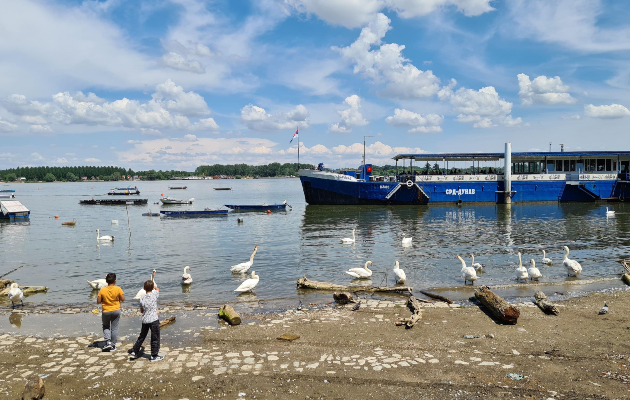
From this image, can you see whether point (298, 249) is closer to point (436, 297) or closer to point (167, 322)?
point (436, 297)

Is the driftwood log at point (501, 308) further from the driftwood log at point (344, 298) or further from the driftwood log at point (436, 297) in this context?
the driftwood log at point (344, 298)

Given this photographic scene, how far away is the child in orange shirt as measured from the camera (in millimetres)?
9680

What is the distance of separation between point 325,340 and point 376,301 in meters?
4.23

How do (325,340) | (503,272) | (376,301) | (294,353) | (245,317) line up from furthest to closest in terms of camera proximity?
(503,272), (376,301), (245,317), (325,340), (294,353)

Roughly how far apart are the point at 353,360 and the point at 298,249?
18637mm

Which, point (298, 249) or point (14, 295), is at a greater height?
point (14, 295)

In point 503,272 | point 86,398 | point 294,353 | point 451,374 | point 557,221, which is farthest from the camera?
point 557,221

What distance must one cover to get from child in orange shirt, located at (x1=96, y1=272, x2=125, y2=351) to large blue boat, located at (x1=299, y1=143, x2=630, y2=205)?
162ft

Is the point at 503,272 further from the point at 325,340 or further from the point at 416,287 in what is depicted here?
the point at 325,340

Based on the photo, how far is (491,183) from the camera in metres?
60.7

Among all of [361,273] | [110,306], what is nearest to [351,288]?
[361,273]

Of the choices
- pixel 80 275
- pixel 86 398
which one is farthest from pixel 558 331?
pixel 80 275

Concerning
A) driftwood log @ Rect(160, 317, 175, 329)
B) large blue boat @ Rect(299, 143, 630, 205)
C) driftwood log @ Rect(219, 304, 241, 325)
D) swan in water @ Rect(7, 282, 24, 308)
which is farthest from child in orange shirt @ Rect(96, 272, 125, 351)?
large blue boat @ Rect(299, 143, 630, 205)

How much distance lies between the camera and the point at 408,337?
10.6 m
